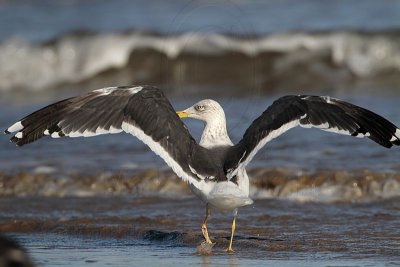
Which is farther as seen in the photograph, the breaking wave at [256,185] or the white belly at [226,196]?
the breaking wave at [256,185]

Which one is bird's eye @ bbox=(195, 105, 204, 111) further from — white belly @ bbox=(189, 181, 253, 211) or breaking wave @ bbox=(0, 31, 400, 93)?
breaking wave @ bbox=(0, 31, 400, 93)

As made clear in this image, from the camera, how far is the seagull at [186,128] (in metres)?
8.17

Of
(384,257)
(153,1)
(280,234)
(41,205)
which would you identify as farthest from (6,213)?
(153,1)

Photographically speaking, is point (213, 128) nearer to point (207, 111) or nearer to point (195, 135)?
point (207, 111)

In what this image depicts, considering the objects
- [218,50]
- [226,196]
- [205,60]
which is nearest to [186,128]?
[226,196]

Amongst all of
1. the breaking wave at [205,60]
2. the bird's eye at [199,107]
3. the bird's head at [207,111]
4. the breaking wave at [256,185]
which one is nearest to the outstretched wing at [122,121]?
the bird's head at [207,111]

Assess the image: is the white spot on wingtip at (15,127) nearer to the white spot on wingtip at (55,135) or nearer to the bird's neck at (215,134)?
the white spot on wingtip at (55,135)

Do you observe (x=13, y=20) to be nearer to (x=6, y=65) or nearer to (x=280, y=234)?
(x=6, y=65)

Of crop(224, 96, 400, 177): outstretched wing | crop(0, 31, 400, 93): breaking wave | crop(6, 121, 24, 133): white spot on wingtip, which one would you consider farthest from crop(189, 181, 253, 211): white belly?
crop(0, 31, 400, 93): breaking wave

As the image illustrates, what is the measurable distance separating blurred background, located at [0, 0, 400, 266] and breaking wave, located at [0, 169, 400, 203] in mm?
21

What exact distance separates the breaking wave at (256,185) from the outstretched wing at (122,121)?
7.53 ft

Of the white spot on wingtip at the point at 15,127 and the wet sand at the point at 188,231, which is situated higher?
the white spot on wingtip at the point at 15,127

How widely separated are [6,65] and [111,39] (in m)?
2.32

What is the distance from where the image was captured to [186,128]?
8.58 m
